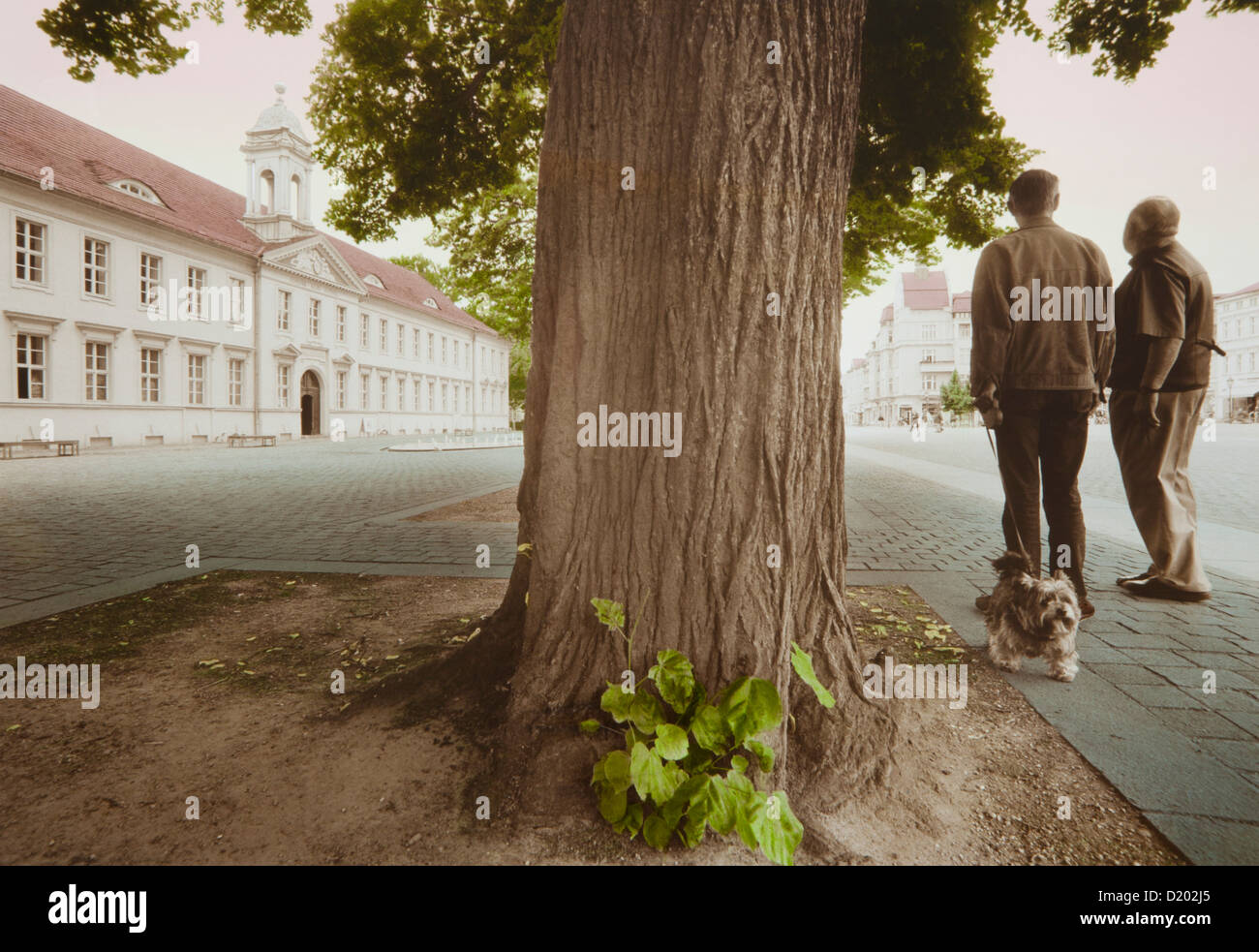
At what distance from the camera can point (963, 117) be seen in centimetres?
698

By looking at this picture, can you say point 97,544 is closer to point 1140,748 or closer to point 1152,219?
point 1140,748

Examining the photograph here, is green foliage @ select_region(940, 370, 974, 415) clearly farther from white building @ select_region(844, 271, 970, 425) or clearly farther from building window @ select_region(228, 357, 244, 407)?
building window @ select_region(228, 357, 244, 407)

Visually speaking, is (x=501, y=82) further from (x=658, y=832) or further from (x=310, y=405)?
(x=310, y=405)

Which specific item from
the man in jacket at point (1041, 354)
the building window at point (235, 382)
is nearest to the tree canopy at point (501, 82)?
the man in jacket at point (1041, 354)

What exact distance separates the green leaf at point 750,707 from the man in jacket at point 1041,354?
2.42 m

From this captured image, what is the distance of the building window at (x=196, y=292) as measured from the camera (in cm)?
3020

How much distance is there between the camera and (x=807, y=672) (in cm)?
221

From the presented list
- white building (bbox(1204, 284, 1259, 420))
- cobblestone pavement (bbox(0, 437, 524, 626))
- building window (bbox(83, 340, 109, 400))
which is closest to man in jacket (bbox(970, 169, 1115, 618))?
cobblestone pavement (bbox(0, 437, 524, 626))

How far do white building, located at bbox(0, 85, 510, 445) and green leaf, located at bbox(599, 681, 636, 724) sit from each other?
28.2 metres

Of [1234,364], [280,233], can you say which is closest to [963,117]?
[280,233]

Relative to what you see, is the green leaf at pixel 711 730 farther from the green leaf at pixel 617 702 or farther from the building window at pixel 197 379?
the building window at pixel 197 379

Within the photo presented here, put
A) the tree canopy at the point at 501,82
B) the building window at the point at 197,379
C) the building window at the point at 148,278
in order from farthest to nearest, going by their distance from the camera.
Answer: the building window at the point at 197,379 < the building window at the point at 148,278 < the tree canopy at the point at 501,82

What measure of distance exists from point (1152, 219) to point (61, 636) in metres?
6.56

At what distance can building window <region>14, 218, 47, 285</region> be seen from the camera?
76.0ft
